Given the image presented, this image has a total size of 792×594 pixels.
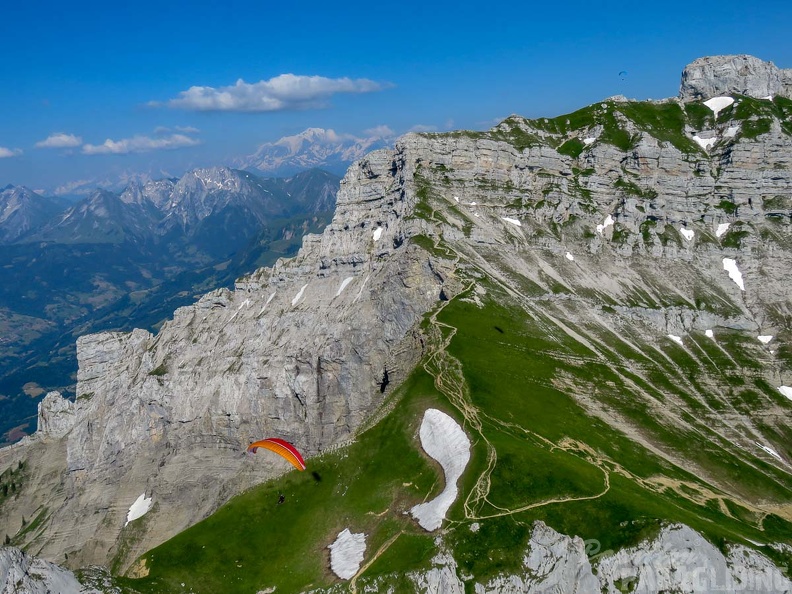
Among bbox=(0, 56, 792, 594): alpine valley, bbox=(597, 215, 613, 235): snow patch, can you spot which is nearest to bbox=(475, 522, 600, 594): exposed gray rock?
bbox=(0, 56, 792, 594): alpine valley

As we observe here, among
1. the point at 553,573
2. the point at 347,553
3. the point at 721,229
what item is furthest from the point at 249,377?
the point at 721,229

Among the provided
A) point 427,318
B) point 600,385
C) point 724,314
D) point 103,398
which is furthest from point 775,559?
point 103,398

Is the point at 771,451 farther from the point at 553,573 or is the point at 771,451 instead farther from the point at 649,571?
the point at 553,573

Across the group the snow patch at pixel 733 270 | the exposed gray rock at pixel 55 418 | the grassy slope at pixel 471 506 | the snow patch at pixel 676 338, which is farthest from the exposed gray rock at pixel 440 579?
the exposed gray rock at pixel 55 418

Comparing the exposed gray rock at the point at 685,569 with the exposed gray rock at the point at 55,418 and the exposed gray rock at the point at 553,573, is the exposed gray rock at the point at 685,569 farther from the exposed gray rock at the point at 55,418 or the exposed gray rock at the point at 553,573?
the exposed gray rock at the point at 55,418

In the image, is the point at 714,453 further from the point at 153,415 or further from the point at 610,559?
the point at 153,415
